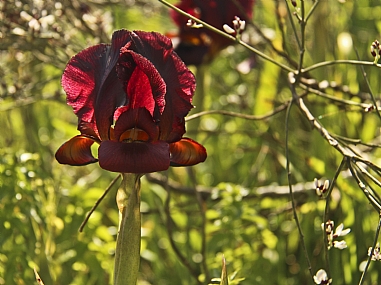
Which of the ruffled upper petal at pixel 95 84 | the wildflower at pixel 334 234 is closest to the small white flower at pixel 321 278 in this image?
the wildflower at pixel 334 234

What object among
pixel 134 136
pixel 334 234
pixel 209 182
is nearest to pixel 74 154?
pixel 134 136

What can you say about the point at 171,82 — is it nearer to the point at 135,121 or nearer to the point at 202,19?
the point at 135,121

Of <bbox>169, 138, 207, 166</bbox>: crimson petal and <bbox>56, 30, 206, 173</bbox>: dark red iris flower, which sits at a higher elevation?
<bbox>56, 30, 206, 173</bbox>: dark red iris flower

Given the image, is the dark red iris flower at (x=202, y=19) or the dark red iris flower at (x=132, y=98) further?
the dark red iris flower at (x=202, y=19)

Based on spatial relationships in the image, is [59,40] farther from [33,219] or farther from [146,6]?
[146,6]

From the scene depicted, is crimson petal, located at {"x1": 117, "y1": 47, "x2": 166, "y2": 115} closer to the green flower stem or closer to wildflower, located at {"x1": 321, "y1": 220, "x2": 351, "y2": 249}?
the green flower stem

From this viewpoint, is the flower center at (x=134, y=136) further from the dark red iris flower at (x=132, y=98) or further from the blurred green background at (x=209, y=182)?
the blurred green background at (x=209, y=182)

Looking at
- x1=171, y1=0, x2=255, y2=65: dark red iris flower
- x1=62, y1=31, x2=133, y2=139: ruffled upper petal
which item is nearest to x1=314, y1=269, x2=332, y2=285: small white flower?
x1=62, y1=31, x2=133, y2=139: ruffled upper petal
